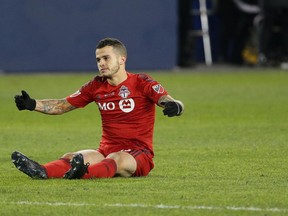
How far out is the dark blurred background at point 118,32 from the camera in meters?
24.3

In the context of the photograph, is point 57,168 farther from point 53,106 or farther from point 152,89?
point 152,89

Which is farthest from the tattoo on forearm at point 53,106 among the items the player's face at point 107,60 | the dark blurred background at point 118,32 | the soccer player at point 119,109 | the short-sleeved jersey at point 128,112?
the dark blurred background at point 118,32

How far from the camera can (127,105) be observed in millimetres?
9531

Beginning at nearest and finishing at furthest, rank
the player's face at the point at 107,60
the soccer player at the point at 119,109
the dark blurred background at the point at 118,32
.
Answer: the soccer player at the point at 119,109 < the player's face at the point at 107,60 < the dark blurred background at the point at 118,32

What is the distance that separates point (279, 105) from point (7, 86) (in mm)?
6151

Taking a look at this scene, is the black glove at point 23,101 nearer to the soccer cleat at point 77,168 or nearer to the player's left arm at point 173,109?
the soccer cleat at point 77,168

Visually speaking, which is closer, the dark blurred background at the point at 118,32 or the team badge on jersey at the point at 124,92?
the team badge on jersey at the point at 124,92

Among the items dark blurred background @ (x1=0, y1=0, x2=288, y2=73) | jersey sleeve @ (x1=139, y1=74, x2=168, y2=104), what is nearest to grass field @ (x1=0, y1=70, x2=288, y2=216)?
jersey sleeve @ (x1=139, y1=74, x2=168, y2=104)

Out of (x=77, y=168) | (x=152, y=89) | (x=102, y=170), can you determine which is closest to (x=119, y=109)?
(x=152, y=89)

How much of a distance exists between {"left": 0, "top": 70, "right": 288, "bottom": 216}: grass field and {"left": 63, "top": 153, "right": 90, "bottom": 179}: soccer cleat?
2.8 inches

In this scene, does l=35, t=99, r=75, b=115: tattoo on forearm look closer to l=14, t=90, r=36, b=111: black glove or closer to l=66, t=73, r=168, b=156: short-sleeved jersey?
l=14, t=90, r=36, b=111: black glove

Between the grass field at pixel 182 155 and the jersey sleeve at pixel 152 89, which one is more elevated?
the jersey sleeve at pixel 152 89

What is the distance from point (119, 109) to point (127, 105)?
0.08 m

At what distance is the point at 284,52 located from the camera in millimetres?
27328
